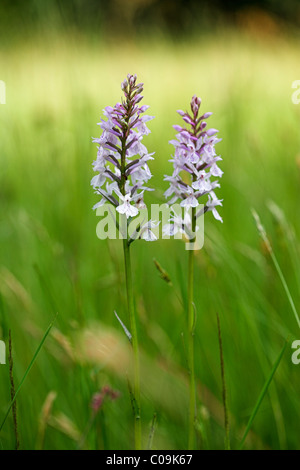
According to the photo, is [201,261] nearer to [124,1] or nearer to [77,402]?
[77,402]

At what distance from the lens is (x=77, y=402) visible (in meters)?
1.40

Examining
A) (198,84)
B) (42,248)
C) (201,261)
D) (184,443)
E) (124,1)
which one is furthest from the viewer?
(198,84)

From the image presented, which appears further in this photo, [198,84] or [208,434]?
[198,84]

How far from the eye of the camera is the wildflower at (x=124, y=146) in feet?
2.79

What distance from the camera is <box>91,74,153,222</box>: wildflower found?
0.85 meters

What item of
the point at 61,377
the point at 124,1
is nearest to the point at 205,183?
the point at 61,377

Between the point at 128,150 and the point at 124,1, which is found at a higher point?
the point at 124,1

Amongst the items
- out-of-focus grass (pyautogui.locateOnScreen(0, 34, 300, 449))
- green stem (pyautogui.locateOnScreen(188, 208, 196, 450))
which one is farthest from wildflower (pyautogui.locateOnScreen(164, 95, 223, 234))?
out-of-focus grass (pyautogui.locateOnScreen(0, 34, 300, 449))

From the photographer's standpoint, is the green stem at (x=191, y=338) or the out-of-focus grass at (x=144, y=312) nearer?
the green stem at (x=191, y=338)

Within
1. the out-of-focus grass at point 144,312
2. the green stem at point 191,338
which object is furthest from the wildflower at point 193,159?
the out-of-focus grass at point 144,312

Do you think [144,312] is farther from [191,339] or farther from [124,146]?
[124,146]

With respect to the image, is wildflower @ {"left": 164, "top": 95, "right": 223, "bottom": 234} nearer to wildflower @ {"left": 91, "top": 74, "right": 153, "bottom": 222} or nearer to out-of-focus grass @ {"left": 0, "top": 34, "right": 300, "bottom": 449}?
wildflower @ {"left": 91, "top": 74, "right": 153, "bottom": 222}

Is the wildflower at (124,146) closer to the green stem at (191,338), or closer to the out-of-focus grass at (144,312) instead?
the green stem at (191,338)
